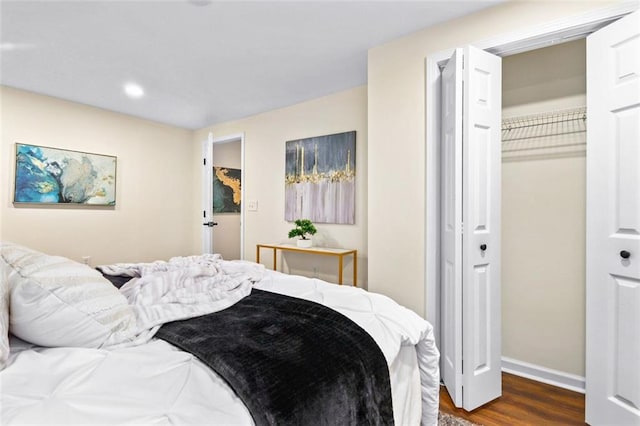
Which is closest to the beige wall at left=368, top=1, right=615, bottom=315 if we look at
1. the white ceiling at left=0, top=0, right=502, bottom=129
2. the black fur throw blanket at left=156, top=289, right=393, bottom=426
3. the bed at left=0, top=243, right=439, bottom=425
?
the white ceiling at left=0, top=0, right=502, bottom=129

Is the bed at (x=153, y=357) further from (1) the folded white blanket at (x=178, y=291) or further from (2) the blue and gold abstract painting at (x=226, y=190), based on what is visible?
(2) the blue and gold abstract painting at (x=226, y=190)

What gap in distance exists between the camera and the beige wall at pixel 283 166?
3.39 m

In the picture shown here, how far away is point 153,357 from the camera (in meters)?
0.97

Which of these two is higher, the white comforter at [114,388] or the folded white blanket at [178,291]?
the folded white blanket at [178,291]

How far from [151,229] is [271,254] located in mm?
1877

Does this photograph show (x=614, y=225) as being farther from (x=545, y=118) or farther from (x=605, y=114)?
(x=545, y=118)

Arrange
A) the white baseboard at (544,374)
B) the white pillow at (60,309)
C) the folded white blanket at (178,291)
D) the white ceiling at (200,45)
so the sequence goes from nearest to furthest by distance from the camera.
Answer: the white pillow at (60,309) < the folded white blanket at (178,291) < the white ceiling at (200,45) < the white baseboard at (544,374)

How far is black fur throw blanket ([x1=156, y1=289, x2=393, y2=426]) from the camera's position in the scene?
86 cm

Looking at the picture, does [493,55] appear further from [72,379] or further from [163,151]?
[163,151]

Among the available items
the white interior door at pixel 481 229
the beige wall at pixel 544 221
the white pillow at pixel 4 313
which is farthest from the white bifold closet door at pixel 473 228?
the white pillow at pixel 4 313

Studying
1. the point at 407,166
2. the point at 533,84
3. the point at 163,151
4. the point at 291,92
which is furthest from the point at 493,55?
the point at 163,151

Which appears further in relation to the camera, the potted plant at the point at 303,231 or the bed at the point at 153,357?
the potted plant at the point at 303,231

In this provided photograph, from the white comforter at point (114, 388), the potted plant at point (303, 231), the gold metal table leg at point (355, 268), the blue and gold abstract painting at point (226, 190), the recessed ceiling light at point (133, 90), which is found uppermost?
the recessed ceiling light at point (133, 90)

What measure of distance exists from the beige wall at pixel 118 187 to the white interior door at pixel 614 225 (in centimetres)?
482
